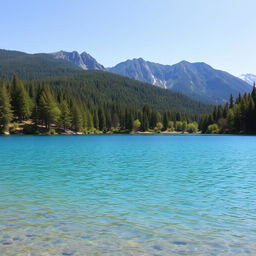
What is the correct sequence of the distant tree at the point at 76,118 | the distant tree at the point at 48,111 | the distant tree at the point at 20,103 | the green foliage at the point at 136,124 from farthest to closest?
the green foliage at the point at 136,124, the distant tree at the point at 76,118, the distant tree at the point at 48,111, the distant tree at the point at 20,103

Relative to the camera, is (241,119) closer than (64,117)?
No

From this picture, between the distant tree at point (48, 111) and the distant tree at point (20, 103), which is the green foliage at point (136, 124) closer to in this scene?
the distant tree at point (48, 111)

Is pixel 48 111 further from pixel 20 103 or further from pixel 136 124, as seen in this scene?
pixel 136 124

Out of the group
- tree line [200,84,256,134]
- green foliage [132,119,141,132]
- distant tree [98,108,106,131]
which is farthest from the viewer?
green foliage [132,119,141,132]

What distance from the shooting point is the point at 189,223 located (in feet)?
37.6

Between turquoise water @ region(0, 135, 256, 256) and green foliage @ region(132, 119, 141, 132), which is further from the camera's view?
green foliage @ region(132, 119, 141, 132)

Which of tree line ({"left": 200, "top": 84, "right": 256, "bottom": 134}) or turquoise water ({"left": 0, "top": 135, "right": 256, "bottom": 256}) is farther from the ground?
tree line ({"left": 200, "top": 84, "right": 256, "bottom": 134})

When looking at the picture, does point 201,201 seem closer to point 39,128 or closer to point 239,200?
point 239,200

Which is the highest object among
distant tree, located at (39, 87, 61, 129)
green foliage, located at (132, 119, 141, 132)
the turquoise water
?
distant tree, located at (39, 87, 61, 129)

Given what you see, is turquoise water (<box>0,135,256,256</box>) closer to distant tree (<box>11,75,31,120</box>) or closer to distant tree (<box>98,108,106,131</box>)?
distant tree (<box>11,75,31,120</box>)

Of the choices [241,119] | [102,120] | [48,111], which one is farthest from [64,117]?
[241,119]

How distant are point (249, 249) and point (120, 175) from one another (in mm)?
15498

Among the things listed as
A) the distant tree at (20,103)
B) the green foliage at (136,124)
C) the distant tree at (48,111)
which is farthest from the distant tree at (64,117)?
the green foliage at (136,124)

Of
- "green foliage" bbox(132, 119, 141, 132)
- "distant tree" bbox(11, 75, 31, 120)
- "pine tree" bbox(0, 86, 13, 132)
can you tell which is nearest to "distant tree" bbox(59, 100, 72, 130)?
"distant tree" bbox(11, 75, 31, 120)
